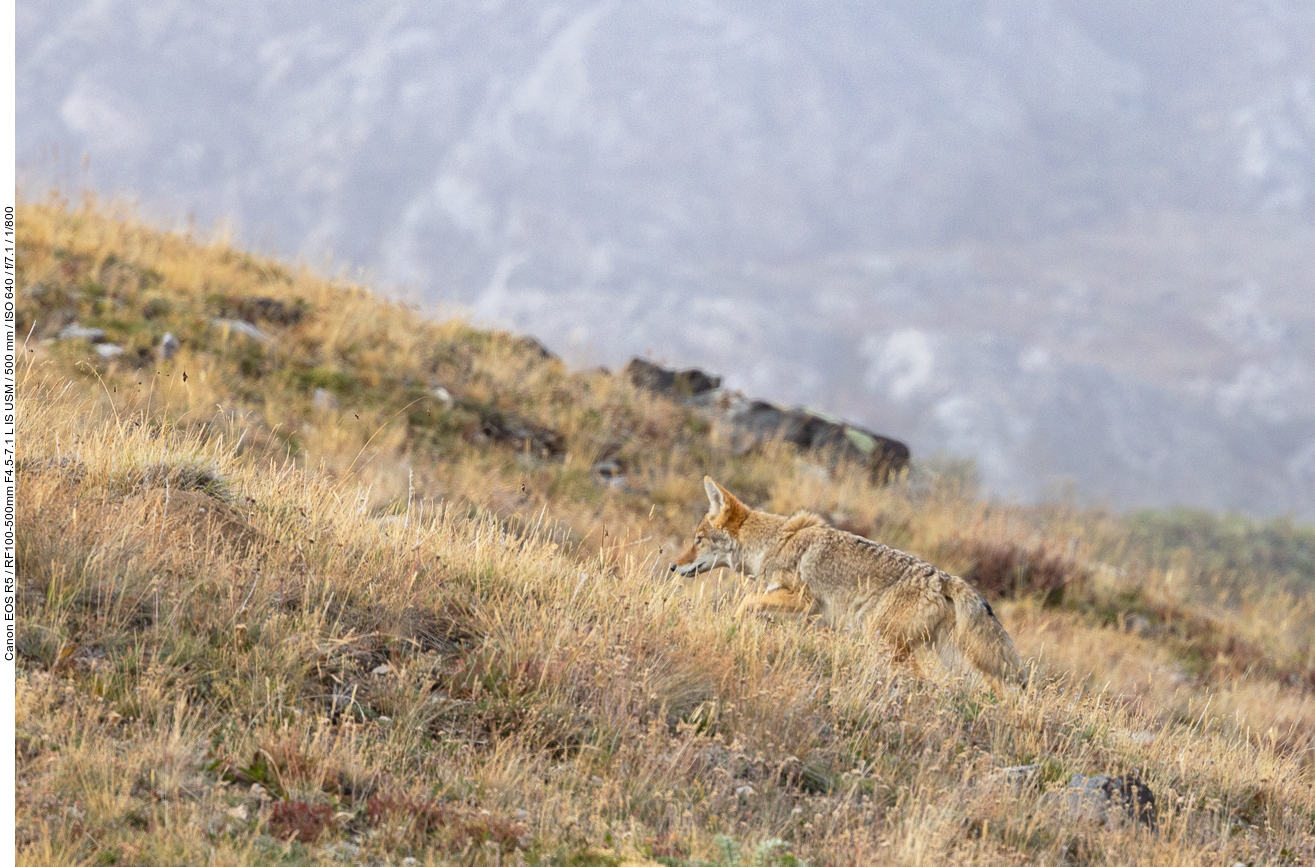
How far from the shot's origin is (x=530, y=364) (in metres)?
→ 18.6

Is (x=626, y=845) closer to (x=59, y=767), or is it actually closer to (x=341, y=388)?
(x=59, y=767)

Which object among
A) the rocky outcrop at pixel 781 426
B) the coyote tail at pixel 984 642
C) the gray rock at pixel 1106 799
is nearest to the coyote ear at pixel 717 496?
the coyote tail at pixel 984 642

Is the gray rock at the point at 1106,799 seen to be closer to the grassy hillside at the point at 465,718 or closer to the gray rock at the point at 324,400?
the grassy hillside at the point at 465,718

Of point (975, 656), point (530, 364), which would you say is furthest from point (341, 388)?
point (975, 656)

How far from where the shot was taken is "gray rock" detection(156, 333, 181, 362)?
1394 centimetres

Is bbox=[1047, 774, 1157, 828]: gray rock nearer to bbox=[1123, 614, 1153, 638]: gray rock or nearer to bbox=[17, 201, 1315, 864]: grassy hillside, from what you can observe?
bbox=[17, 201, 1315, 864]: grassy hillside

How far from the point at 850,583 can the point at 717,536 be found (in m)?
1.34

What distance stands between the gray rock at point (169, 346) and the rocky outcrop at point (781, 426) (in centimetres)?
787

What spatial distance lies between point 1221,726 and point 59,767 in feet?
32.4

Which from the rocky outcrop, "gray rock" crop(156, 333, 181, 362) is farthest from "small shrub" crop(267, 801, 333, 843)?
the rocky outcrop

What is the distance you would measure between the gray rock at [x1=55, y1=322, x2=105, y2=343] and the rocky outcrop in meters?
8.70

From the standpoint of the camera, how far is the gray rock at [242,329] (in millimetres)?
15422

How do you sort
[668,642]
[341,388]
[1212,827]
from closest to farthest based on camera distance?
[1212,827]
[668,642]
[341,388]

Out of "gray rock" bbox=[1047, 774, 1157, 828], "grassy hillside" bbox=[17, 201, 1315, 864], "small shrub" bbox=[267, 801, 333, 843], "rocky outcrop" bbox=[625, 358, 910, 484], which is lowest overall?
"small shrub" bbox=[267, 801, 333, 843]
